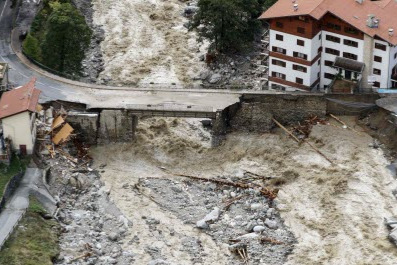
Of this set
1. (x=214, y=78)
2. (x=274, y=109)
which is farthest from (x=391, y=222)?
(x=214, y=78)

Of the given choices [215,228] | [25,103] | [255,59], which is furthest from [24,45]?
[215,228]

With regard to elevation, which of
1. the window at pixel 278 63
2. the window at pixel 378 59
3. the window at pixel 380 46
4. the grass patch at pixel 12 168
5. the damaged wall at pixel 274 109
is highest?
the window at pixel 380 46

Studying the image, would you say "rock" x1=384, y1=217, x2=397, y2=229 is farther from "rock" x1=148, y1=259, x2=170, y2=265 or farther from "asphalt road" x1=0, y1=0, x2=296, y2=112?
"asphalt road" x1=0, y1=0, x2=296, y2=112

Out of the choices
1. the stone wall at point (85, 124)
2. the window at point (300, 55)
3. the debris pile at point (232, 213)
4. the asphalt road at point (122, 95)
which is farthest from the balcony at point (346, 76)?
the stone wall at point (85, 124)

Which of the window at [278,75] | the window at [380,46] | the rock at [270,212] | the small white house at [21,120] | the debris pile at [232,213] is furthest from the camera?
the window at [278,75]

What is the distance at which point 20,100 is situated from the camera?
79500 millimetres

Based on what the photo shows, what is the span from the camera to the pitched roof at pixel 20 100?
3059 inches

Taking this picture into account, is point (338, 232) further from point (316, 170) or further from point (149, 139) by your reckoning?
point (149, 139)

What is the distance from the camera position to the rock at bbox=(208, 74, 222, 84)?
9519 cm

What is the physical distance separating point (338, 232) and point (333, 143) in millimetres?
13350

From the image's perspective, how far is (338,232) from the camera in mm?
72250

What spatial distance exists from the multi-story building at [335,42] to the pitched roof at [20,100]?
24.1 meters

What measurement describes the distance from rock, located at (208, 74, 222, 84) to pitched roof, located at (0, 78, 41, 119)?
20.9 meters

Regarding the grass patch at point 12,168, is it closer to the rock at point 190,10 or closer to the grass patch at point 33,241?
the grass patch at point 33,241
